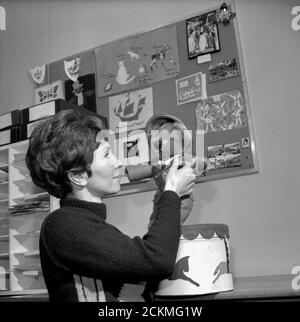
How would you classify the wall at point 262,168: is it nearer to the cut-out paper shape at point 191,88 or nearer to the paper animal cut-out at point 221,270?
the cut-out paper shape at point 191,88

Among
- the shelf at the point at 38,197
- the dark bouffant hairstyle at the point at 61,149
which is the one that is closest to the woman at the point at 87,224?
the dark bouffant hairstyle at the point at 61,149

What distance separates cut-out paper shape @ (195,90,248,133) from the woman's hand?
637 mm

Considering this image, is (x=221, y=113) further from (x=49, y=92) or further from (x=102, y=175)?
(x=49, y=92)

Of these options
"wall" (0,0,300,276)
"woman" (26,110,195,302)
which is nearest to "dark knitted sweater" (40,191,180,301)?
"woman" (26,110,195,302)

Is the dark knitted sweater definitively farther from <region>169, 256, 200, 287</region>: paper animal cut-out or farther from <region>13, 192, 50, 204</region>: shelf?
<region>13, 192, 50, 204</region>: shelf

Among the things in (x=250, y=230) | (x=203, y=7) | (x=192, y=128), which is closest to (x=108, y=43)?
(x=203, y=7)

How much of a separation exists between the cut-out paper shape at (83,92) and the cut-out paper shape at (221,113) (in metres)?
0.51

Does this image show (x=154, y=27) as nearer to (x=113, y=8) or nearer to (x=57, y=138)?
(x=113, y=8)

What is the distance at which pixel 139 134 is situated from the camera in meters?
1.69

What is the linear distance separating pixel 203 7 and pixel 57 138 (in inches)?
41.0

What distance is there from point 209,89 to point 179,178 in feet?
2.60

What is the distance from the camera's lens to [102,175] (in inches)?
34.5

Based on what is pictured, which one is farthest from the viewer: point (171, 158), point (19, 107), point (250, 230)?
point (19, 107)
